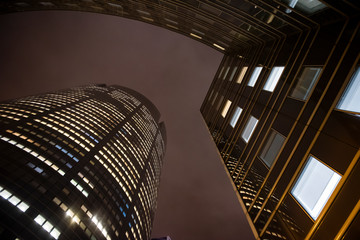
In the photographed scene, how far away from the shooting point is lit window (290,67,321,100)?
31.6 ft

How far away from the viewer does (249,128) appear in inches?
581

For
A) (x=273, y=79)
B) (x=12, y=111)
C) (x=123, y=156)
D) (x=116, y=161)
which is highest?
(x=273, y=79)

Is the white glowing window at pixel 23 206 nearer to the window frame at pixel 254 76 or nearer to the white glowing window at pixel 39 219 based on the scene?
the white glowing window at pixel 39 219

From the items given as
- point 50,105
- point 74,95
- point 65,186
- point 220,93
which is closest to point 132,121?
point 74,95

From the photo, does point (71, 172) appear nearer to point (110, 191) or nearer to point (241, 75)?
point (110, 191)

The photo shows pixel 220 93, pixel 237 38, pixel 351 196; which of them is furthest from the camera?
pixel 220 93

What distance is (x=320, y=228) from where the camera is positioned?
22.4ft

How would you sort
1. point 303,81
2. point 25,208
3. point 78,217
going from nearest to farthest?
1. point 303,81
2. point 25,208
3. point 78,217

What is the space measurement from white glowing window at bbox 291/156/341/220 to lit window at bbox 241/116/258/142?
228 inches

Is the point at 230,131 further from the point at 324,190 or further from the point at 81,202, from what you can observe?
the point at 81,202

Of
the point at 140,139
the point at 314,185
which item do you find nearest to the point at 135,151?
the point at 140,139

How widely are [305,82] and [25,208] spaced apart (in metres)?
48.8

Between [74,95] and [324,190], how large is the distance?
390ft

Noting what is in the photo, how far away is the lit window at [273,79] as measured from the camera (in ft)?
43.0
